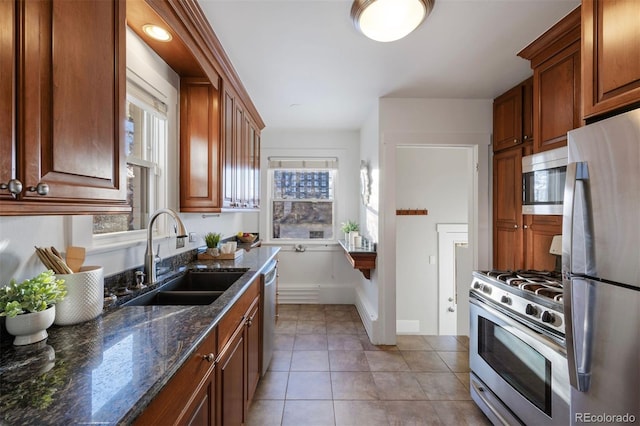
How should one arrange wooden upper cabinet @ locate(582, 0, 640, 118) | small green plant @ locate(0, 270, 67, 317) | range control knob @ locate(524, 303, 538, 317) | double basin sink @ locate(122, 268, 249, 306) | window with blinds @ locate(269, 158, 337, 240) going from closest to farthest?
1. small green plant @ locate(0, 270, 67, 317)
2. wooden upper cabinet @ locate(582, 0, 640, 118)
3. range control knob @ locate(524, 303, 538, 317)
4. double basin sink @ locate(122, 268, 249, 306)
5. window with blinds @ locate(269, 158, 337, 240)

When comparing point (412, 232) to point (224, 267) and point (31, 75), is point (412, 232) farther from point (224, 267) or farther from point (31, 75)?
point (31, 75)

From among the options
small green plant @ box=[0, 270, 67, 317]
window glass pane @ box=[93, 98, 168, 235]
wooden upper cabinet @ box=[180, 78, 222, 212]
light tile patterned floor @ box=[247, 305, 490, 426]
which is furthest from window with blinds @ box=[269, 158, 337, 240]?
small green plant @ box=[0, 270, 67, 317]

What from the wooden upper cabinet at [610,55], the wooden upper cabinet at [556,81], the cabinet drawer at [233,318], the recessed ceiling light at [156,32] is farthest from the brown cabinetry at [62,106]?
the wooden upper cabinet at [556,81]

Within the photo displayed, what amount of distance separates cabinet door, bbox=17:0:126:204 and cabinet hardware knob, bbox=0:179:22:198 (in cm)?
3

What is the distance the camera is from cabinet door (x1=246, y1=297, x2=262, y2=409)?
187cm

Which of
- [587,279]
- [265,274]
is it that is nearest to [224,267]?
[265,274]

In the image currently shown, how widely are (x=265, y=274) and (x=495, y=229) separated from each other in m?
2.32

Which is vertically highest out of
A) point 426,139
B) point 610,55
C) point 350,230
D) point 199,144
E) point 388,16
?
point 388,16

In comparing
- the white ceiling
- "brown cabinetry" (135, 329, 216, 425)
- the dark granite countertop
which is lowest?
"brown cabinetry" (135, 329, 216, 425)

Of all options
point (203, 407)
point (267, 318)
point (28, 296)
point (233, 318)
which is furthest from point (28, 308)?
point (267, 318)

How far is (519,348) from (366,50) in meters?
2.15

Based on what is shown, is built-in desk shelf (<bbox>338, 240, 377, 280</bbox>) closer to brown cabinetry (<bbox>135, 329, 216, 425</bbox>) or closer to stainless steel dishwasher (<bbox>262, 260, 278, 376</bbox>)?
stainless steel dishwasher (<bbox>262, 260, 278, 376</bbox>)

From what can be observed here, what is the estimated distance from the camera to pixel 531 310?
1.55 m

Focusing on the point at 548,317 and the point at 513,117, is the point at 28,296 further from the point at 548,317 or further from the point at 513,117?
the point at 513,117
